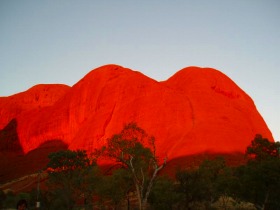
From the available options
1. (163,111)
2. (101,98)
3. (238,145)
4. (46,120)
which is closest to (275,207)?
(238,145)

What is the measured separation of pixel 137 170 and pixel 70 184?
356 inches

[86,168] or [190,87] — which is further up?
[190,87]

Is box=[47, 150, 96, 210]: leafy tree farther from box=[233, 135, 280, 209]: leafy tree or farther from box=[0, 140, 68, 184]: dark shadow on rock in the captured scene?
box=[0, 140, 68, 184]: dark shadow on rock

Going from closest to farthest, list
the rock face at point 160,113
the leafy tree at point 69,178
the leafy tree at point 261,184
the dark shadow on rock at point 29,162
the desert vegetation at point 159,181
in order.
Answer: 1. the leafy tree at point 261,184
2. the desert vegetation at point 159,181
3. the leafy tree at point 69,178
4. the rock face at point 160,113
5. the dark shadow on rock at point 29,162

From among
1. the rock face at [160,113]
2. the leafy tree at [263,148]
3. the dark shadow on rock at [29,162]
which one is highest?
the rock face at [160,113]

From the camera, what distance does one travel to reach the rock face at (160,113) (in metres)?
64.5

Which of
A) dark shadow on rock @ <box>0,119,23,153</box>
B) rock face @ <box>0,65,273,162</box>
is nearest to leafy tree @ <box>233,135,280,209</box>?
rock face @ <box>0,65,273,162</box>

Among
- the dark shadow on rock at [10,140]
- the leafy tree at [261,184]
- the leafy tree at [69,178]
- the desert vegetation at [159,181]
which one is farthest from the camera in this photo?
the dark shadow on rock at [10,140]

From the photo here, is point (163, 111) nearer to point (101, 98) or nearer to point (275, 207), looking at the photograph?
point (101, 98)

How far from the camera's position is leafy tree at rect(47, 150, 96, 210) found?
4028 cm

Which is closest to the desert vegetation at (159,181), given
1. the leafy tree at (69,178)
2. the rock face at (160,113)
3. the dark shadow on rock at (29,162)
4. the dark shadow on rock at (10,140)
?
the leafy tree at (69,178)

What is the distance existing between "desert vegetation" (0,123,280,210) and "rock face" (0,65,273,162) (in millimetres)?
19119

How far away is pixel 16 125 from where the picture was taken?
349ft

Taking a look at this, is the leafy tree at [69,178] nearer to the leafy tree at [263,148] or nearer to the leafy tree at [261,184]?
the leafy tree at [261,184]
